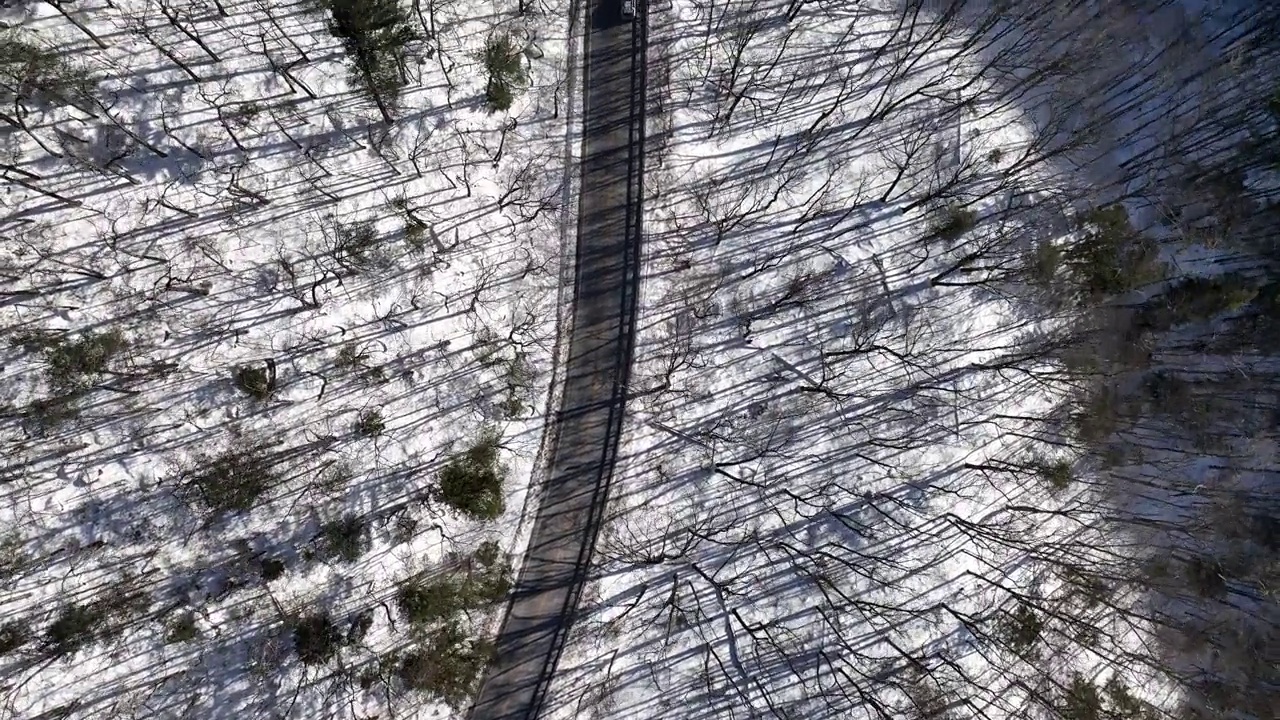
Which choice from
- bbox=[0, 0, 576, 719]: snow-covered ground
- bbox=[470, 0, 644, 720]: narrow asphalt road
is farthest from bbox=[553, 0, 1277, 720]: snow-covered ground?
bbox=[0, 0, 576, 719]: snow-covered ground

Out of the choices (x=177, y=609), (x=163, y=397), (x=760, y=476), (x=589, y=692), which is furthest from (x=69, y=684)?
(x=760, y=476)

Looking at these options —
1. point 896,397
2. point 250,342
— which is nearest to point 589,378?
point 250,342

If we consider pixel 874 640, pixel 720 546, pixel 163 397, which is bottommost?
pixel 874 640

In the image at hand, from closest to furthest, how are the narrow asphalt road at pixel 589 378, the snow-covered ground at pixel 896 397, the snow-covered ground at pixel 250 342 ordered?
1. the snow-covered ground at pixel 250 342
2. the narrow asphalt road at pixel 589 378
3. the snow-covered ground at pixel 896 397

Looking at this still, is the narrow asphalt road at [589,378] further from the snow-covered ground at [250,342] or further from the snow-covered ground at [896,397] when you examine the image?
the snow-covered ground at [250,342]

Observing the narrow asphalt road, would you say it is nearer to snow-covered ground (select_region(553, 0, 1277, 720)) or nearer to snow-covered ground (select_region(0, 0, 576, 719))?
snow-covered ground (select_region(553, 0, 1277, 720))

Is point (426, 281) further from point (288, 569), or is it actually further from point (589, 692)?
point (589, 692)

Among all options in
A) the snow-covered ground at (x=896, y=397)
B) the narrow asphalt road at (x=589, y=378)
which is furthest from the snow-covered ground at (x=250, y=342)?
the snow-covered ground at (x=896, y=397)
